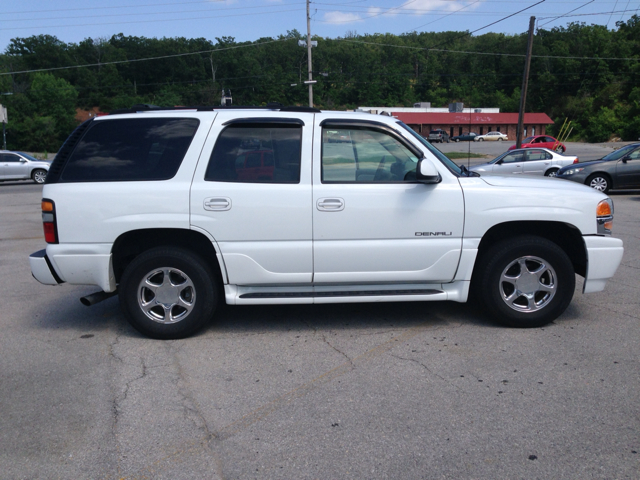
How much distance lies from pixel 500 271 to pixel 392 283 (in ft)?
3.23

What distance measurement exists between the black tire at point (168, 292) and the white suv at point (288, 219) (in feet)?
0.04

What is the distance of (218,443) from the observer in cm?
327

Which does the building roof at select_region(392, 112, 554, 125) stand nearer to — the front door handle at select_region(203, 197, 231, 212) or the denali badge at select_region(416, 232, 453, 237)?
the denali badge at select_region(416, 232, 453, 237)

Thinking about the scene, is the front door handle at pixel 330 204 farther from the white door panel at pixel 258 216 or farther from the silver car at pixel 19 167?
the silver car at pixel 19 167

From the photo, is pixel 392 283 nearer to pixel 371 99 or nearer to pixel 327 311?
pixel 327 311

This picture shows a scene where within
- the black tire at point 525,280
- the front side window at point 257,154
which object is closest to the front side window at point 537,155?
the black tire at point 525,280

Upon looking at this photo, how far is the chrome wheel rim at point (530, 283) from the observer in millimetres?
5102

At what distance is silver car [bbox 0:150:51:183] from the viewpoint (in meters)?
26.2

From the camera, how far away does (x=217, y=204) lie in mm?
4809

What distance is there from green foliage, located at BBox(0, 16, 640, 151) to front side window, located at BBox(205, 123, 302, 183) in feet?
239

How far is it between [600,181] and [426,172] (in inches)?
550

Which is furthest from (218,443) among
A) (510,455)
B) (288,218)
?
(288,218)

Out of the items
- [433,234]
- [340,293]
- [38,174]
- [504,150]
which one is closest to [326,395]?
[340,293]

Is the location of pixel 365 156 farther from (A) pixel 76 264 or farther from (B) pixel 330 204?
(A) pixel 76 264
